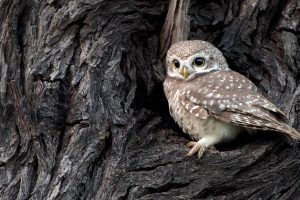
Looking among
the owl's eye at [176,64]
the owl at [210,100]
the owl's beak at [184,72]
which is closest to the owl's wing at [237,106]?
the owl at [210,100]

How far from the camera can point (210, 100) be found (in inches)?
160

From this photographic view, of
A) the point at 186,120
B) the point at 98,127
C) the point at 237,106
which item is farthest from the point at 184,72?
the point at 98,127

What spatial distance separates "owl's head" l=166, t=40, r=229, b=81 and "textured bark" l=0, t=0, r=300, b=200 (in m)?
0.30

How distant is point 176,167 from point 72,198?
2.26 feet

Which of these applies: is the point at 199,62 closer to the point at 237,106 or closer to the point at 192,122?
the point at 192,122

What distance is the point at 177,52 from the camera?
4406 millimetres

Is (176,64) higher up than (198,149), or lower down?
higher up

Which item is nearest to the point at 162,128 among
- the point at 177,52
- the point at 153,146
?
the point at 153,146

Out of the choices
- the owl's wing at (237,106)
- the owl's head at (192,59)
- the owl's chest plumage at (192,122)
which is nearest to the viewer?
the owl's wing at (237,106)

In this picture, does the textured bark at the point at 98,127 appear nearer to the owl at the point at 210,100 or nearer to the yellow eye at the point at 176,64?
the owl at the point at 210,100

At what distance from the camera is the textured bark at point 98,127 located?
3852 mm

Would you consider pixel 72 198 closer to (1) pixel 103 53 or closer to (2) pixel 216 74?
(1) pixel 103 53

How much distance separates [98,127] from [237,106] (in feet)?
2.97

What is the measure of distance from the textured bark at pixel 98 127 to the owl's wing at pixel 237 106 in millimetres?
222
